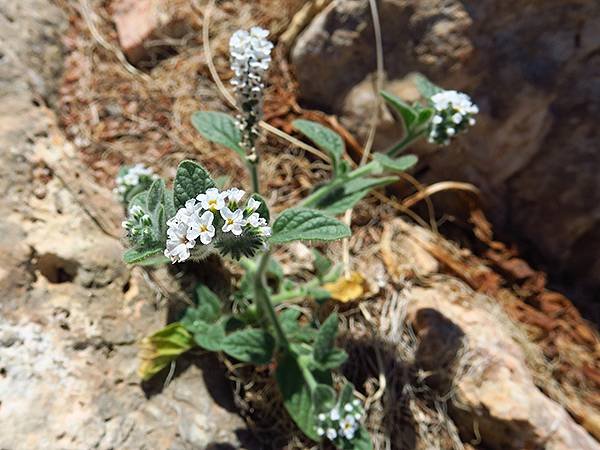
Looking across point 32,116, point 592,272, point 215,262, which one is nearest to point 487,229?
point 592,272

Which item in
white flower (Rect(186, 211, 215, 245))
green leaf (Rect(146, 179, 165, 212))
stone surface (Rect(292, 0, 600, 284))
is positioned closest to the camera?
white flower (Rect(186, 211, 215, 245))

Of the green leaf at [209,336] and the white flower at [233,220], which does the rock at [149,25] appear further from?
the white flower at [233,220]

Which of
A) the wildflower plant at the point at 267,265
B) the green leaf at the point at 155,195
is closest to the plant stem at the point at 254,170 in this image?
the wildflower plant at the point at 267,265

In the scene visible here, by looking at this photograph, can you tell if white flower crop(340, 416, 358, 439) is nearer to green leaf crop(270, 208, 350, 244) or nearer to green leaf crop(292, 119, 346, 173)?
green leaf crop(270, 208, 350, 244)

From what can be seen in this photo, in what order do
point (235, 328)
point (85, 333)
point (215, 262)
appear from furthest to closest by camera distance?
point (215, 262), point (235, 328), point (85, 333)

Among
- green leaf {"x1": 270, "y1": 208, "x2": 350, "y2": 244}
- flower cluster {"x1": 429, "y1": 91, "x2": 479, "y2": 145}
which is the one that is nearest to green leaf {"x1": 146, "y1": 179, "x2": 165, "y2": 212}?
green leaf {"x1": 270, "y1": 208, "x2": 350, "y2": 244}

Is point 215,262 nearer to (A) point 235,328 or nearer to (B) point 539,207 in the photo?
(A) point 235,328
